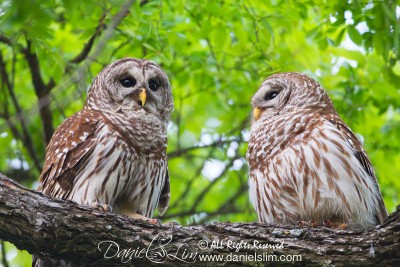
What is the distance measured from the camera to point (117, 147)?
18.8 ft

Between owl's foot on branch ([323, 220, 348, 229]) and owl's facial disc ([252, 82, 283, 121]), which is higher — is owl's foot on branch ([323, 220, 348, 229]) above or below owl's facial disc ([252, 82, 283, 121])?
below

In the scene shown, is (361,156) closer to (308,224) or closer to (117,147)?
(308,224)

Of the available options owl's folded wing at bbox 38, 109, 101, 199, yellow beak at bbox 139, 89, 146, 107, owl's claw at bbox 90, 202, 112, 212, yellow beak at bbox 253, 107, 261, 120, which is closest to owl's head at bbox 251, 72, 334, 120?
yellow beak at bbox 253, 107, 261, 120

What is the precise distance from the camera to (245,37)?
7.63m

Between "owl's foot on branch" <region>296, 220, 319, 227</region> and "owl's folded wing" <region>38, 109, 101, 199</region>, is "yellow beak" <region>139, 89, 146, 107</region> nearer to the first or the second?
"owl's folded wing" <region>38, 109, 101, 199</region>

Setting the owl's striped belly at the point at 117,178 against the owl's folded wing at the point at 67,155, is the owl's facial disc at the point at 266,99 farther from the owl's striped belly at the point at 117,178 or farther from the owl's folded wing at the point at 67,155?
the owl's folded wing at the point at 67,155

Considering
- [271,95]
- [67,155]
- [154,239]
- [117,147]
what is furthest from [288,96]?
[154,239]

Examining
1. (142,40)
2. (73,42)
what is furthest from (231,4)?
(73,42)

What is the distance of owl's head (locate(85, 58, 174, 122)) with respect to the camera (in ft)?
20.7

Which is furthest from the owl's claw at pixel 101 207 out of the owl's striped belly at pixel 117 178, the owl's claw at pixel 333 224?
the owl's claw at pixel 333 224

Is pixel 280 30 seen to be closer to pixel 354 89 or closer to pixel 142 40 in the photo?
pixel 354 89

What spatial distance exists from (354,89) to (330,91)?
0.34 m

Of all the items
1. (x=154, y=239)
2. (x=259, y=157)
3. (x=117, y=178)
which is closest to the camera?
(x=154, y=239)

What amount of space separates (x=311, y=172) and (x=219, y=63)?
324 cm
